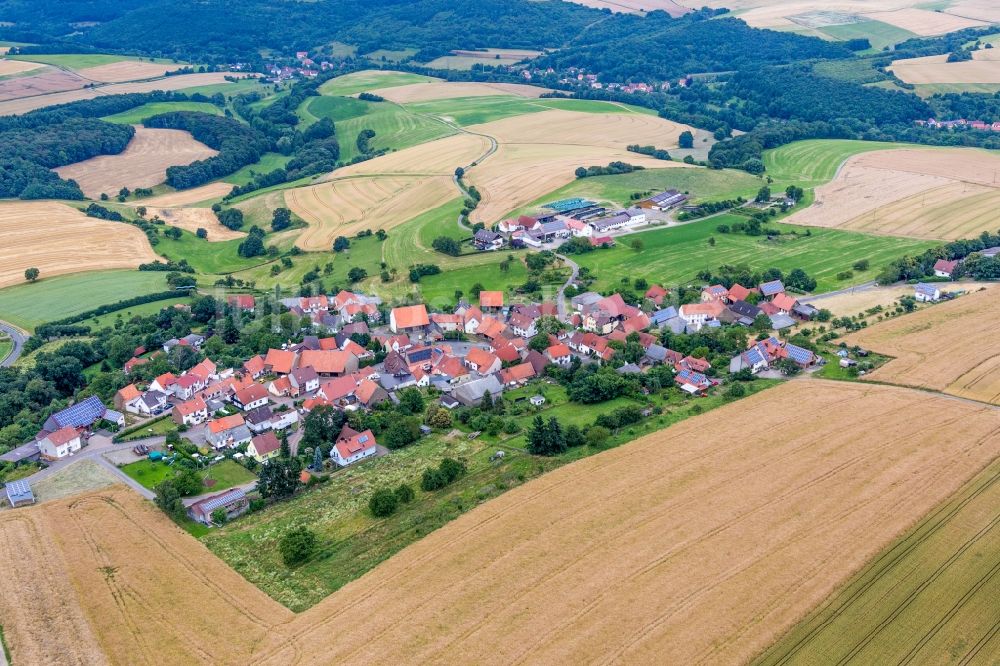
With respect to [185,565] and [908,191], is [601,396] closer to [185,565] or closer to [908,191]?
[185,565]

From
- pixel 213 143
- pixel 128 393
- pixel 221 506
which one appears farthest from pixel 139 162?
pixel 221 506

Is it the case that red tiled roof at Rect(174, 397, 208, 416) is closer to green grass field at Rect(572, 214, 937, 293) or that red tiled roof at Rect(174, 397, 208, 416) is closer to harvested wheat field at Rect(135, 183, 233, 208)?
green grass field at Rect(572, 214, 937, 293)

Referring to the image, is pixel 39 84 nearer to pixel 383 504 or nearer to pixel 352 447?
pixel 352 447

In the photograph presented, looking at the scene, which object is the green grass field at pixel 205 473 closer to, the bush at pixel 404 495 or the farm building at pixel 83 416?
the farm building at pixel 83 416

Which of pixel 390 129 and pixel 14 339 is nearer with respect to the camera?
pixel 14 339

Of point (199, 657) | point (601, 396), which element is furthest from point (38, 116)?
point (199, 657)

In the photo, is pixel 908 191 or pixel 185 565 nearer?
pixel 185 565

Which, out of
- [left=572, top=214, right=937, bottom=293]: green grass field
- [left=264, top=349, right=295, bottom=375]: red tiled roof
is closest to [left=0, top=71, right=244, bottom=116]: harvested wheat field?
[left=264, top=349, right=295, bottom=375]: red tiled roof
